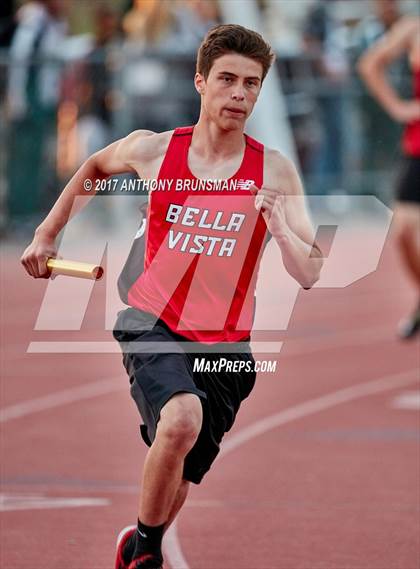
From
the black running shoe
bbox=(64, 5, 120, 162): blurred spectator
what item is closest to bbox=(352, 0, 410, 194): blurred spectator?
bbox=(64, 5, 120, 162): blurred spectator

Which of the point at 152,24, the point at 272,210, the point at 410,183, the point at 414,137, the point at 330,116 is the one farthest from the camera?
the point at 330,116

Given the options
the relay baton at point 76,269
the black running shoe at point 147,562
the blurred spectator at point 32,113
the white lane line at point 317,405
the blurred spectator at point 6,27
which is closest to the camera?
the relay baton at point 76,269

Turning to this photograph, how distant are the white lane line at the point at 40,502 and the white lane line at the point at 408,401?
3.03 m

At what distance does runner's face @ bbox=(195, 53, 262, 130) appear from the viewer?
5.07 m

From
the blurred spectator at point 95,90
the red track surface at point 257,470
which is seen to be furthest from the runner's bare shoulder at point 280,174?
the blurred spectator at point 95,90

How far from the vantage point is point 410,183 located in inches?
451

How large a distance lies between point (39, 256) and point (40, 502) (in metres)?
2.22

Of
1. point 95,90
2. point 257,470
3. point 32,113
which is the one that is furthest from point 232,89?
point 95,90

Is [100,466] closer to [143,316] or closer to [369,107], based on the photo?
[143,316]

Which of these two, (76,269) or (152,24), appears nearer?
(76,269)

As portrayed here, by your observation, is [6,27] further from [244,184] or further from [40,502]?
[244,184]

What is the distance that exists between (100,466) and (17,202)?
9149 millimetres

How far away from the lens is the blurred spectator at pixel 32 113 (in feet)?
54.6

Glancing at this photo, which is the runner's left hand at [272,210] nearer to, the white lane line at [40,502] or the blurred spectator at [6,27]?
the white lane line at [40,502]
